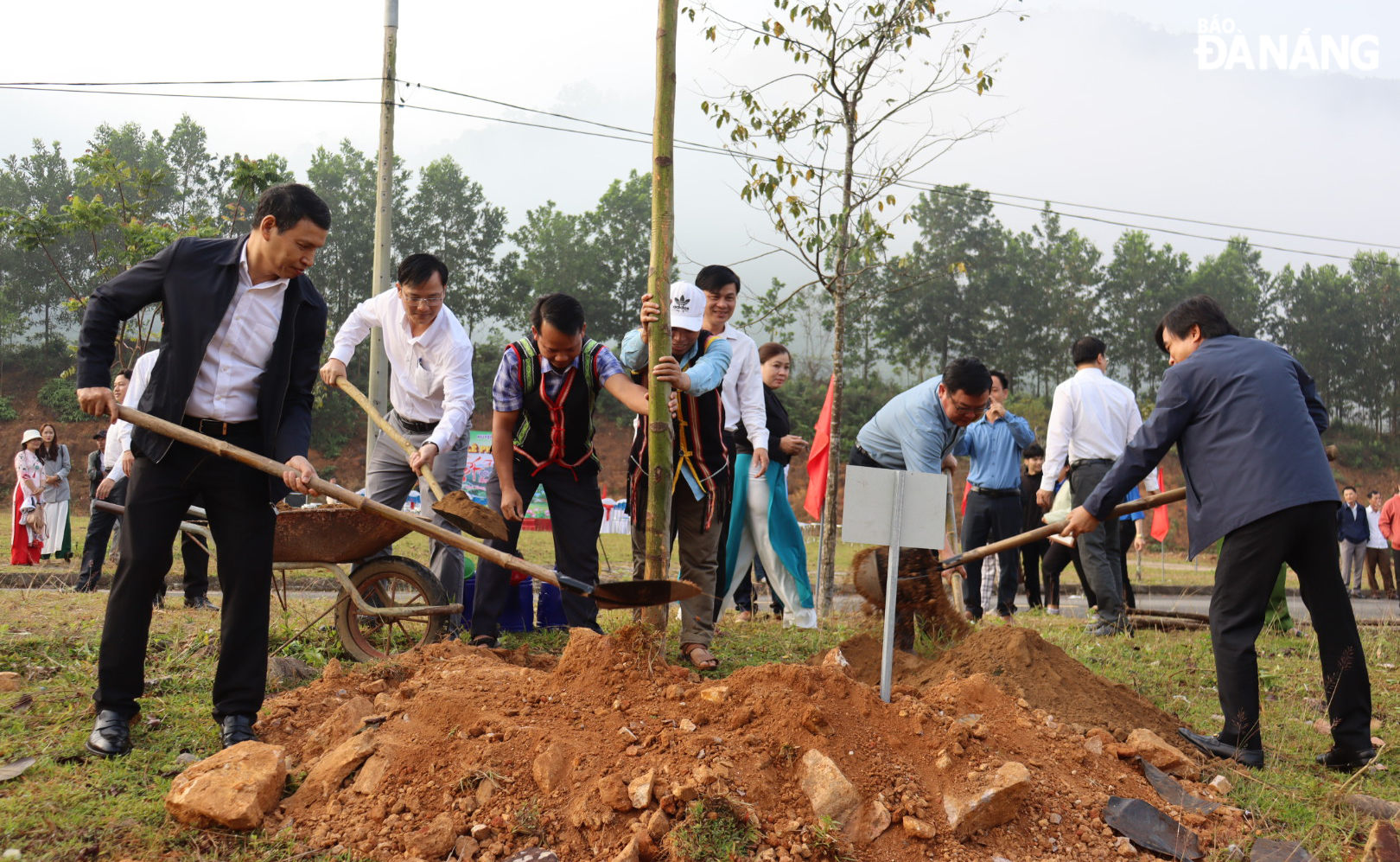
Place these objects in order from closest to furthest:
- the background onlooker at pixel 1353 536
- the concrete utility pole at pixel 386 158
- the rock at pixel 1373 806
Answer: the rock at pixel 1373 806
the concrete utility pole at pixel 386 158
the background onlooker at pixel 1353 536

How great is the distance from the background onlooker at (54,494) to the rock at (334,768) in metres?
10.0

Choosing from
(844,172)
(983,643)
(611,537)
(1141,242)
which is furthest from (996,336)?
(983,643)

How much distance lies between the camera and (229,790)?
2.88 meters

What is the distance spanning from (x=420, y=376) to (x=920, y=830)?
11.8ft

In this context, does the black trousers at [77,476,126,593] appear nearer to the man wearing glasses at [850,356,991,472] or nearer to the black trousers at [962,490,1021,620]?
the man wearing glasses at [850,356,991,472]

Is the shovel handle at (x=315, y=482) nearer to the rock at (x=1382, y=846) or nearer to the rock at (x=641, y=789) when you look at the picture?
the rock at (x=641, y=789)

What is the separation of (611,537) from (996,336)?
3382 centimetres

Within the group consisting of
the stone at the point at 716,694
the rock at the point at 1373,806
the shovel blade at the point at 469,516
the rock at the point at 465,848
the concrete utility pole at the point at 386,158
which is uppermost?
the concrete utility pole at the point at 386,158

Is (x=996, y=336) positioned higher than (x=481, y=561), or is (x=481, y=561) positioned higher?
(x=996, y=336)

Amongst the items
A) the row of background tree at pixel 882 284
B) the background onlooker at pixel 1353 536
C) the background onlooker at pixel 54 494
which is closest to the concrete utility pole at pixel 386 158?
the background onlooker at pixel 54 494

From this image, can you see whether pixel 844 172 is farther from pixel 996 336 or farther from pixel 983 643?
pixel 996 336

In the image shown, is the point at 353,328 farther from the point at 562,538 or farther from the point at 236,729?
the point at 236,729

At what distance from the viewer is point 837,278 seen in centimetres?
819

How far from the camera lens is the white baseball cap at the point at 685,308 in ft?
15.2
